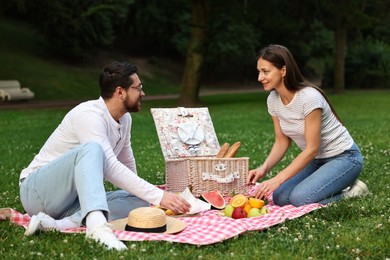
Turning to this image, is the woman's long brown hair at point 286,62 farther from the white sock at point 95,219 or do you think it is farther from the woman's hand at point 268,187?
the white sock at point 95,219

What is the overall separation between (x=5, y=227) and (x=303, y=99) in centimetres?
328

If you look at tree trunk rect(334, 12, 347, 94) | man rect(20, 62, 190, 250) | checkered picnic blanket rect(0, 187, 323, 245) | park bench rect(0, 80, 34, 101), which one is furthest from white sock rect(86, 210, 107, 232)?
tree trunk rect(334, 12, 347, 94)

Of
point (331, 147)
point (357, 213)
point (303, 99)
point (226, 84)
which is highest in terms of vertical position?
point (303, 99)

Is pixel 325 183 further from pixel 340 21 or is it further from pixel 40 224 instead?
pixel 340 21

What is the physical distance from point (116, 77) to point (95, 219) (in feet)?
4.52

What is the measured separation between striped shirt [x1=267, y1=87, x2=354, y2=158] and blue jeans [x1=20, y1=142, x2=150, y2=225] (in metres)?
2.42

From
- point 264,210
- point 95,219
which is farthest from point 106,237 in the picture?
point 264,210

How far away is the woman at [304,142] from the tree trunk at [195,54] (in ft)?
65.2

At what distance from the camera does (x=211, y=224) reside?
5730 mm

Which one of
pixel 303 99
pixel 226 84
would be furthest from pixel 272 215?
pixel 226 84

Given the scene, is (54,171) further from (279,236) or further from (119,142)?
(279,236)

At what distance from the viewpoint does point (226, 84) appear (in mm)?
47406

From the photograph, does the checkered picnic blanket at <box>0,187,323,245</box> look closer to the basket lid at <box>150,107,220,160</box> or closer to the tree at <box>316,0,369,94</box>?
the basket lid at <box>150,107,220,160</box>

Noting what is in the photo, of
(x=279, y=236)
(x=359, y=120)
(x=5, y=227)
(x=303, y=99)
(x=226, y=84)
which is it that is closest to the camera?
(x=279, y=236)
